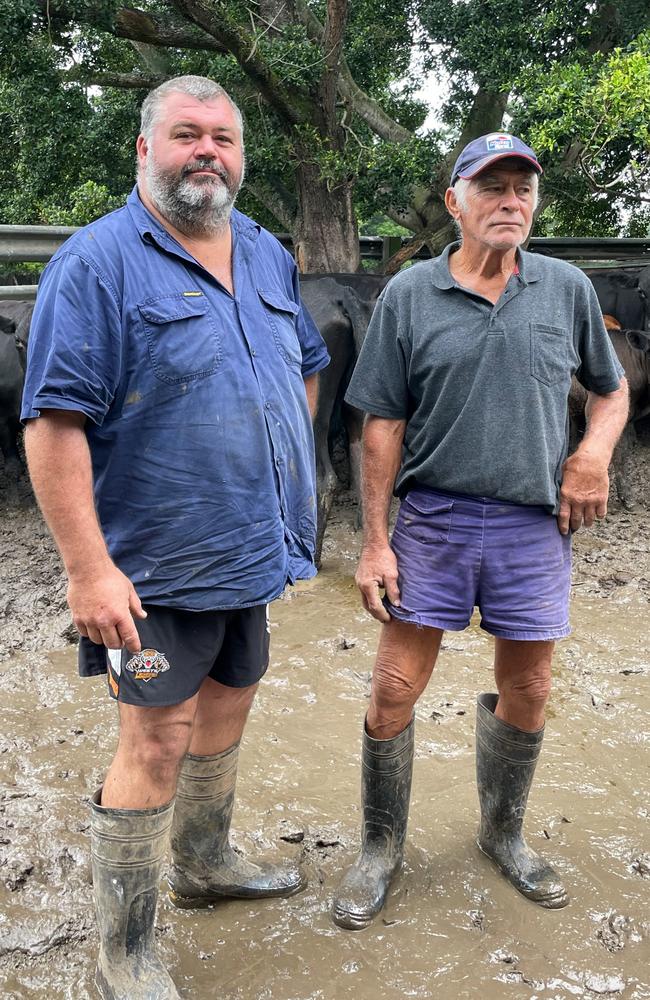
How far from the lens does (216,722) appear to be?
2441 mm

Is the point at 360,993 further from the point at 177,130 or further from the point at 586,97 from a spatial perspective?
the point at 586,97

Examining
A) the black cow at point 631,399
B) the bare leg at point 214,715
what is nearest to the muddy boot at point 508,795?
the bare leg at point 214,715

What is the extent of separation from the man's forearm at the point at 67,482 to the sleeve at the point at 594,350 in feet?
4.60

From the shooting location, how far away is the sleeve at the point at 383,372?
8.10 ft

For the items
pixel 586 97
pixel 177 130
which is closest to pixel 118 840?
pixel 177 130

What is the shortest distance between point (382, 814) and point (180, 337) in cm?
152

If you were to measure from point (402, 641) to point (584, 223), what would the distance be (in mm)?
10075

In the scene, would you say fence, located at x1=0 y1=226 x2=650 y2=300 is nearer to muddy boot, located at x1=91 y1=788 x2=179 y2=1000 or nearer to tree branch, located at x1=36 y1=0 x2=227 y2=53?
tree branch, located at x1=36 y1=0 x2=227 y2=53

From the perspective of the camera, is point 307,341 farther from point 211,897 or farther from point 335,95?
point 335,95

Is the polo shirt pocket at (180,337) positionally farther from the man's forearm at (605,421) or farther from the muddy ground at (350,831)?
the muddy ground at (350,831)

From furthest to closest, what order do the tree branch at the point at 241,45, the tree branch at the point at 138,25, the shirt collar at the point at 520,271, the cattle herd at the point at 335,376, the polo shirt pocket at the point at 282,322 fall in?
the tree branch at the point at 241,45
the tree branch at the point at 138,25
the cattle herd at the point at 335,376
the shirt collar at the point at 520,271
the polo shirt pocket at the point at 282,322

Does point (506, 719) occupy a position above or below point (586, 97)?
below

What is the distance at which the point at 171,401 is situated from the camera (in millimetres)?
2004

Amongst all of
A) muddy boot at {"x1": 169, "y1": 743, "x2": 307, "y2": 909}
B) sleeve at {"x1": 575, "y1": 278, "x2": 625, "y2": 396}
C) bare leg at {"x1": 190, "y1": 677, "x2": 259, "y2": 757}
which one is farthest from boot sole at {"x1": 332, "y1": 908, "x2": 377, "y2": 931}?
sleeve at {"x1": 575, "y1": 278, "x2": 625, "y2": 396}
